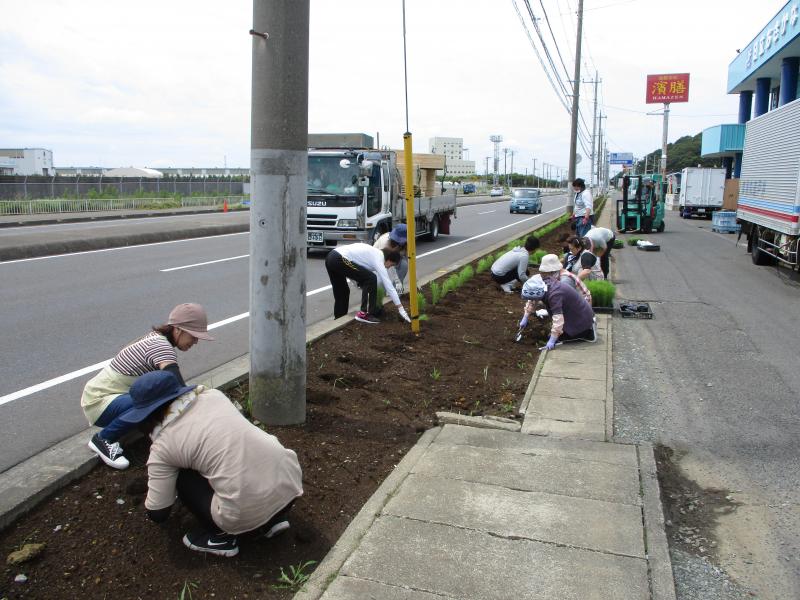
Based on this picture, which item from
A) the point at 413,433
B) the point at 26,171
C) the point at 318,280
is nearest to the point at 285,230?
the point at 413,433

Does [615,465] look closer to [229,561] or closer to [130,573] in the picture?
[229,561]

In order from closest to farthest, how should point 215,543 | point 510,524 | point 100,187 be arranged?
1. point 215,543
2. point 510,524
3. point 100,187

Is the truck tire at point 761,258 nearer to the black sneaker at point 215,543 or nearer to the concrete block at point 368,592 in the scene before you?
the concrete block at point 368,592

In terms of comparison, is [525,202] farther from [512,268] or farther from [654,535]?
[654,535]

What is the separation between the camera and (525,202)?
142ft

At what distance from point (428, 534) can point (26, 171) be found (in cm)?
9696

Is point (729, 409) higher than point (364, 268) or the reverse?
the reverse

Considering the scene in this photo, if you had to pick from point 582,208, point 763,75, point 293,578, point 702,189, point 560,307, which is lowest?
point 293,578

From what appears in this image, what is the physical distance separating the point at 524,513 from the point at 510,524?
0.16m

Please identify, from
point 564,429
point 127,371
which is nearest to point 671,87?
point 564,429

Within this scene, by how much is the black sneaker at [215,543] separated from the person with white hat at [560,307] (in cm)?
505

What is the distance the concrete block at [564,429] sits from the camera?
502cm

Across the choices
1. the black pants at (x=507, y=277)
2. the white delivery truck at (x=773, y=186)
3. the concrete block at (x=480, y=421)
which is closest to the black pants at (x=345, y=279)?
the concrete block at (x=480, y=421)

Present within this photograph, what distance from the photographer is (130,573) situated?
3143 millimetres
